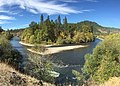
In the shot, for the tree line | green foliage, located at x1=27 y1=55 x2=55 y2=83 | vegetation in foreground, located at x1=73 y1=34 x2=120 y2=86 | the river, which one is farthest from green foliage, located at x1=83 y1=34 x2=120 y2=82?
the tree line

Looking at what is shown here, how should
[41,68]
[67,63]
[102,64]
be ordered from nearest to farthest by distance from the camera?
[41,68] < [102,64] < [67,63]

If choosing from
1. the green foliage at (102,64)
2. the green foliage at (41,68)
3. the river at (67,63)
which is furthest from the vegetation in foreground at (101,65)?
the green foliage at (41,68)

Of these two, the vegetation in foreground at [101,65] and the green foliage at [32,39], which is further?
the green foliage at [32,39]

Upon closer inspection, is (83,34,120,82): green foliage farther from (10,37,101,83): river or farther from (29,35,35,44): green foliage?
(29,35,35,44): green foliage

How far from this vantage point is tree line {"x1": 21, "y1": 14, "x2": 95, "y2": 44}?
15624cm

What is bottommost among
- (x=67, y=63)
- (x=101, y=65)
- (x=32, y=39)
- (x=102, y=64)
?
(x=67, y=63)

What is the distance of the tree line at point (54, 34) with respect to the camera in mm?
156238

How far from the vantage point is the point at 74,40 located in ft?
549

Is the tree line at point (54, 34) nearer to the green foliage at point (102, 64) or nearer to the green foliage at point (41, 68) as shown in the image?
the green foliage at point (102, 64)

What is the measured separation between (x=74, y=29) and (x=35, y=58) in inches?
6329

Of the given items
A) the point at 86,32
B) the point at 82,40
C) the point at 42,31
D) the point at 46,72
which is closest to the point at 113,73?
the point at 46,72

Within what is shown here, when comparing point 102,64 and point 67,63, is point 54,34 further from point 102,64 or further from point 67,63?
point 102,64

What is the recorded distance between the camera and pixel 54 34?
562 feet

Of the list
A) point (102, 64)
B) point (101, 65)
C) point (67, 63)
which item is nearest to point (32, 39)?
point (67, 63)
